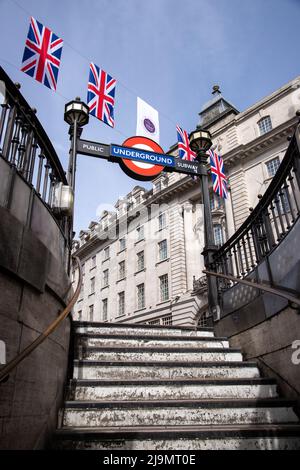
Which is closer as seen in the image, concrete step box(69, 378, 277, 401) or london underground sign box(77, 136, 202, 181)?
Result: concrete step box(69, 378, 277, 401)

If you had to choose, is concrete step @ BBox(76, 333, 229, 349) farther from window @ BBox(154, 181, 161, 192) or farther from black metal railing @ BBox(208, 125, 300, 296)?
window @ BBox(154, 181, 161, 192)

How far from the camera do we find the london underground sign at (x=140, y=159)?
7977mm

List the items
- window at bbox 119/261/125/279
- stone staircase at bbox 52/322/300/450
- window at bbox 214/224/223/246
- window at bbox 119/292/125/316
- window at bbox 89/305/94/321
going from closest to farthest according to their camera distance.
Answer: stone staircase at bbox 52/322/300/450, window at bbox 214/224/223/246, window at bbox 119/292/125/316, window at bbox 119/261/125/279, window at bbox 89/305/94/321

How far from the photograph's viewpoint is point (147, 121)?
32.5 feet

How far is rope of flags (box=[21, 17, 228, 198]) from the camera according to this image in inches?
282

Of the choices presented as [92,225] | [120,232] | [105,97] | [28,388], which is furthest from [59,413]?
[92,225]

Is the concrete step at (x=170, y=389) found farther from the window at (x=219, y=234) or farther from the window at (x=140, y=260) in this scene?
the window at (x=140, y=260)

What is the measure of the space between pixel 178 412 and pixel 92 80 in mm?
8177

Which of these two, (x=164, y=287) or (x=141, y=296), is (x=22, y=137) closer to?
(x=164, y=287)

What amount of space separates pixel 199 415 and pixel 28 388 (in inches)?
72.9

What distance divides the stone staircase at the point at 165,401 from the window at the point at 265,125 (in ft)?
74.9

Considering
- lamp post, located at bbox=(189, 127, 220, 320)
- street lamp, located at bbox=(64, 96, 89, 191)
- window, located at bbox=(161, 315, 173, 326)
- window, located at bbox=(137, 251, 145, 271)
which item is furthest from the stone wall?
window, located at bbox=(137, 251, 145, 271)

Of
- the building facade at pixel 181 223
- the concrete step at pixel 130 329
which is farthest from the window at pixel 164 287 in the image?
the concrete step at pixel 130 329
